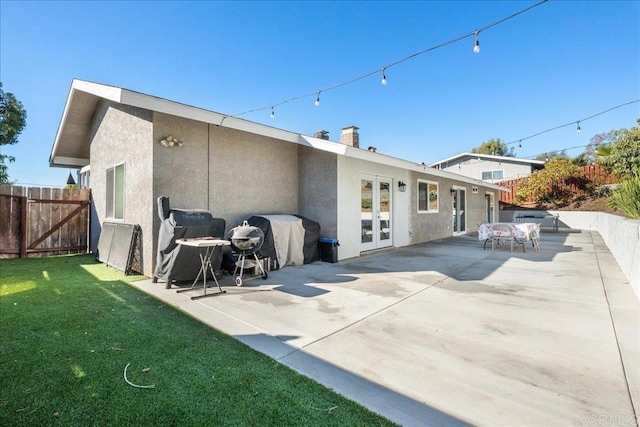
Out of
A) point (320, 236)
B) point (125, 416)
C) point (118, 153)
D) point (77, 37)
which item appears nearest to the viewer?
point (125, 416)

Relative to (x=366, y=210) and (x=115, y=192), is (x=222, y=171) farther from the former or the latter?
(x=366, y=210)

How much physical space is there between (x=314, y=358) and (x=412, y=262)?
5421mm

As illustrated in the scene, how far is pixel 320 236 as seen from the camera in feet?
26.3

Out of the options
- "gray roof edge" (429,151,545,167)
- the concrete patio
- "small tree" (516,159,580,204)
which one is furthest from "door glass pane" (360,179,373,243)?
"gray roof edge" (429,151,545,167)

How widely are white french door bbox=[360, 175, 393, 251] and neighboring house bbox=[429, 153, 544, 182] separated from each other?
53.7 ft

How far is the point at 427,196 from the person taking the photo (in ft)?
39.9

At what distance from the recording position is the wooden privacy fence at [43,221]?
7.80 meters

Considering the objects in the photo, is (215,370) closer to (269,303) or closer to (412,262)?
(269,303)

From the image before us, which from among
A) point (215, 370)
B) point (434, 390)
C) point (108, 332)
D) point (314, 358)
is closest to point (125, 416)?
point (215, 370)

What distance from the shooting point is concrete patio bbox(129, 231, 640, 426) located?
213cm

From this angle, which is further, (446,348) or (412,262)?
(412,262)

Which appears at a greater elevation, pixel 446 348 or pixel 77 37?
pixel 77 37

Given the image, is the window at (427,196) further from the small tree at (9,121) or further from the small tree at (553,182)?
the small tree at (9,121)

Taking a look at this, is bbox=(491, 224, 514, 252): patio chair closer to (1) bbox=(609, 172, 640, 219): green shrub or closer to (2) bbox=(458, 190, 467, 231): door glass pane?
(1) bbox=(609, 172, 640, 219): green shrub
